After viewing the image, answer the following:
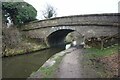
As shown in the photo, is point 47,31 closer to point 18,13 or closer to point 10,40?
point 18,13

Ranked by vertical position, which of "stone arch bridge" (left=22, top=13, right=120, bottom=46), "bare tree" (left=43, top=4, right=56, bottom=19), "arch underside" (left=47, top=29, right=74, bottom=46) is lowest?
"arch underside" (left=47, top=29, right=74, bottom=46)

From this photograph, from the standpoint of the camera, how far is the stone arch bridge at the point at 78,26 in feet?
57.2

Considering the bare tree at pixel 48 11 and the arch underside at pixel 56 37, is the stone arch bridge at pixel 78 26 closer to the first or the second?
the arch underside at pixel 56 37

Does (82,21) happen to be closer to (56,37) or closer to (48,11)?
(56,37)

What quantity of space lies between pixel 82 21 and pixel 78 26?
2.30 feet

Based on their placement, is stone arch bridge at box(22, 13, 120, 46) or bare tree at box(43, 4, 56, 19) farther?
bare tree at box(43, 4, 56, 19)

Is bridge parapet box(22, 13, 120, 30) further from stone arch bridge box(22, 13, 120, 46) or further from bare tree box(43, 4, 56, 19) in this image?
bare tree box(43, 4, 56, 19)

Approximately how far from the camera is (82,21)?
19.0 metres

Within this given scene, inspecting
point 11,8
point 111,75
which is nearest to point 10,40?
point 11,8

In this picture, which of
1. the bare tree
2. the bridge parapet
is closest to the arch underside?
the bridge parapet

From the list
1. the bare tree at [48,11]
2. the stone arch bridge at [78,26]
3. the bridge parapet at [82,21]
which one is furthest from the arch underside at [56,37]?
the bare tree at [48,11]

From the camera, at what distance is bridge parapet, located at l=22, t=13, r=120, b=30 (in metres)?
17.3

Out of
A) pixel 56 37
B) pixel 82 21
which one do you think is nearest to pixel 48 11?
pixel 56 37

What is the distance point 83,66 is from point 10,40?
8.67 metres
